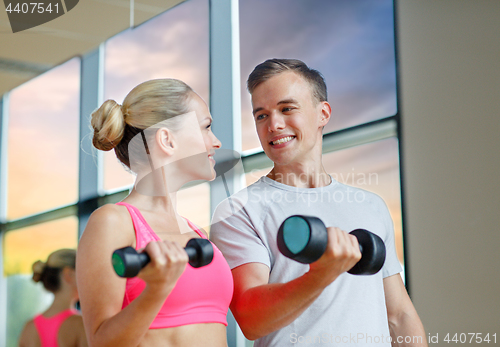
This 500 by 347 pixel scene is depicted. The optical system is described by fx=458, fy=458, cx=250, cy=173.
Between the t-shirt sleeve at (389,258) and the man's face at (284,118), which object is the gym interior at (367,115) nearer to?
the man's face at (284,118)

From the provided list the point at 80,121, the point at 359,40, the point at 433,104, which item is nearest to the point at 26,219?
the point at 80,121

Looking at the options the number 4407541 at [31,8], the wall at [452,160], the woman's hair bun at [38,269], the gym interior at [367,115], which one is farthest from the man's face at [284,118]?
the number 4407541 at [31,8]

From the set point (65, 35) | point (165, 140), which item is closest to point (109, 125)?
point (165, 140)

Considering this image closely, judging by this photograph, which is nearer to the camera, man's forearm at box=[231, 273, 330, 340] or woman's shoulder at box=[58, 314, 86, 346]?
man's forearm at box=[231, 273, 330, 340]

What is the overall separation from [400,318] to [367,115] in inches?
36.2

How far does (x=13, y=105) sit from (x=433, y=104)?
322 centimetres

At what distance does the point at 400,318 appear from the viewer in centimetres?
114

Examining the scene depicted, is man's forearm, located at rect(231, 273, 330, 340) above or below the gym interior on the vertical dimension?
below

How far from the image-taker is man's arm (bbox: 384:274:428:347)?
3.64 ft

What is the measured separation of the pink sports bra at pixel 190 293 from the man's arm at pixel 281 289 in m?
0.05

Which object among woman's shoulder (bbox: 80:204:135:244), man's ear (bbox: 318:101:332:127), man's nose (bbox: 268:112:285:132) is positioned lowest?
woman's shoulder (bbox: 80:204:135:244)

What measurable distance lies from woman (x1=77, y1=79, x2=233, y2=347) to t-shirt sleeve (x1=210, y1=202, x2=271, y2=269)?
0.19 feet

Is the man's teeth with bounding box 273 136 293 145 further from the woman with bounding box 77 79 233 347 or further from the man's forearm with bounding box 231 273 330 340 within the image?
the man's forearm with bounding box 231 273 330 340

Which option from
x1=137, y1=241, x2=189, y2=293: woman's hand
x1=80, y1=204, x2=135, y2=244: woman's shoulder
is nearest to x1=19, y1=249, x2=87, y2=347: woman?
x1=80, y1=204, x2=135, y2=244: woman's shoulder
